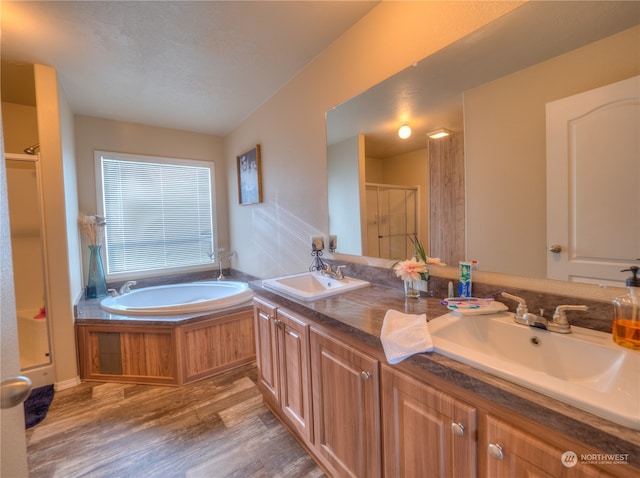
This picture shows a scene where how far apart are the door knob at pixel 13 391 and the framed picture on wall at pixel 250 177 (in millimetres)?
2462

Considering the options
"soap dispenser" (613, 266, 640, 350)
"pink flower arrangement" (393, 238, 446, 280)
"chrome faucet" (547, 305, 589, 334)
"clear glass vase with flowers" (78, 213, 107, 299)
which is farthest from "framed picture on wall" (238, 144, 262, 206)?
"soap dispenser" (613, 266, 640, 350)

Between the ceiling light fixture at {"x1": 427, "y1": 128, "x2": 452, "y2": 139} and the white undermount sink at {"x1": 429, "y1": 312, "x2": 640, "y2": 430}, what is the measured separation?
86cm

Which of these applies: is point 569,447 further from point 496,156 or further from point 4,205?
point 4,205

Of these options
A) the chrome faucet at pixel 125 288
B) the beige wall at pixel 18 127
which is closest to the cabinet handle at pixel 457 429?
the chrome faucet at pixel 125 288

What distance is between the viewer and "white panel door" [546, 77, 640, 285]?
0.84 m

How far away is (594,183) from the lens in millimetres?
909

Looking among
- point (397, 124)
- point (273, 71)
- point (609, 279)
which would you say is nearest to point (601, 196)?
point (609, 279)

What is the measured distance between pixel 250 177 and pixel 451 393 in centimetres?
282

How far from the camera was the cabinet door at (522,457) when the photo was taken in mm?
577

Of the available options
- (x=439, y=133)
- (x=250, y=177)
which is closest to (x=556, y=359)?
(x=439, y=133)

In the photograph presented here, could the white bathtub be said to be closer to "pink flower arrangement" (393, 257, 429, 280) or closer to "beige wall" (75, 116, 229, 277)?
"beige wall" (75, 116, 229, 277)

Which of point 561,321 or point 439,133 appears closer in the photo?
point 561,321

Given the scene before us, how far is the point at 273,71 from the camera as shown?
2.19 m

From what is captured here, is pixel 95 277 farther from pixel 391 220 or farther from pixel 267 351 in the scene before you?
pixel 391 220
